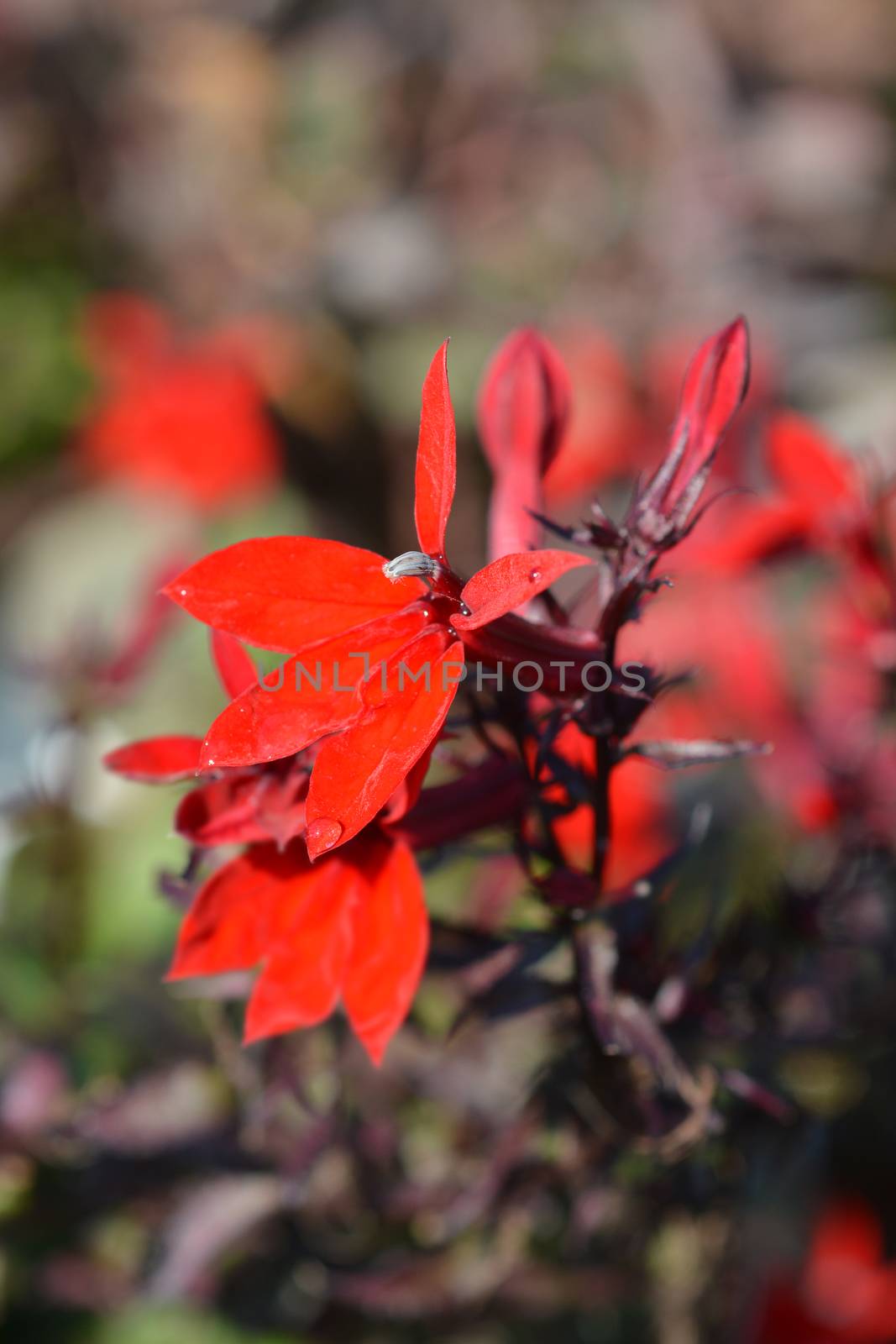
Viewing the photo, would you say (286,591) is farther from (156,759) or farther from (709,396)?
(709,396)

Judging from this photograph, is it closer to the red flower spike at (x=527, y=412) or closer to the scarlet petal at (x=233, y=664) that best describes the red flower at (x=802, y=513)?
the red flower spike at (x=527, y=412)

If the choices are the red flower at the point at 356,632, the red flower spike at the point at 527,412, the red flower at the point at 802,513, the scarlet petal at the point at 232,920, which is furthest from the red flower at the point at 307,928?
the red flower at the point at 802,513

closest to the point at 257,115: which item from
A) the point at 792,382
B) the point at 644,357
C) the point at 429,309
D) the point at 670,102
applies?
the point at 429,309

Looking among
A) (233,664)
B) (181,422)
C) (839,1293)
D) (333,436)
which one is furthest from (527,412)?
(333,436)

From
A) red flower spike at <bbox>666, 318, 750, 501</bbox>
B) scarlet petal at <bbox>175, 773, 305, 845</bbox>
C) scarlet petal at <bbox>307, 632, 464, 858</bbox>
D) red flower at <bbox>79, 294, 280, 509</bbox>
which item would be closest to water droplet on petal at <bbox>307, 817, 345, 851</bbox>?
scarlet petal at <bbox>307, 632, 464, 858</bbox>

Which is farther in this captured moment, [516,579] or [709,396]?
[709,396]
